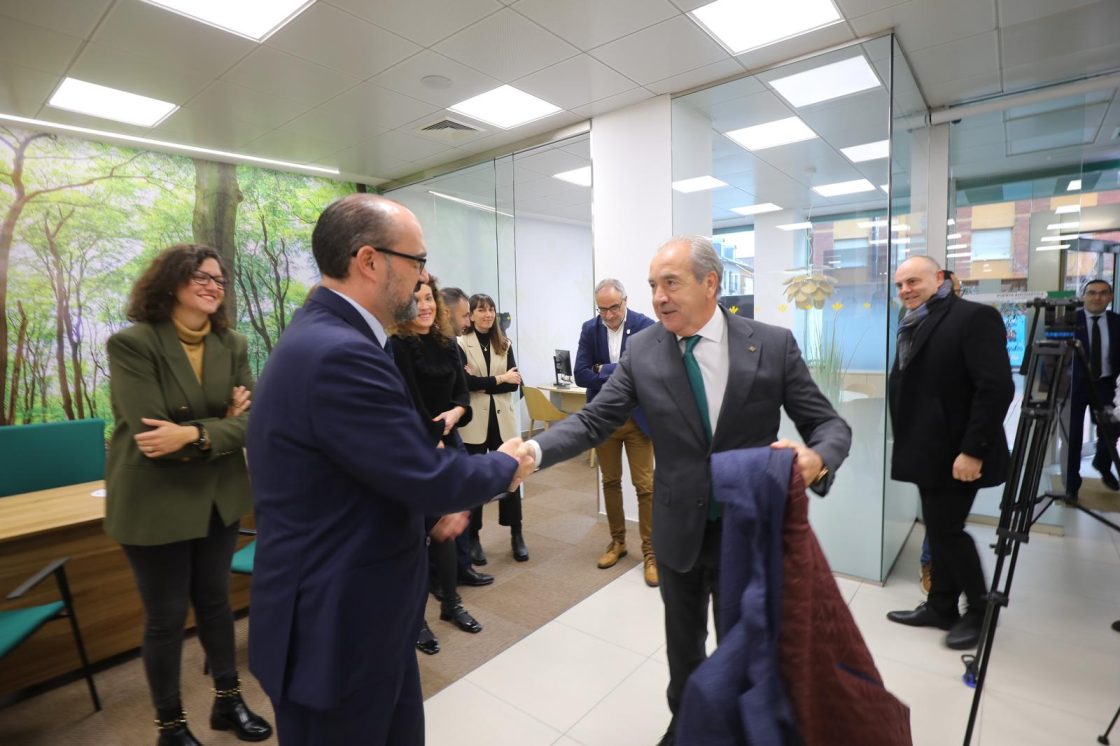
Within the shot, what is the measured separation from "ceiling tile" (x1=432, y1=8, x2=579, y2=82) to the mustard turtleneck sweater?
6.75 ft

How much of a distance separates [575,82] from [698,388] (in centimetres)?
279

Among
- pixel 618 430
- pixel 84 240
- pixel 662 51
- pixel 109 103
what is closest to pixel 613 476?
pixel 618 430

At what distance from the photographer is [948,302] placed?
2580mm

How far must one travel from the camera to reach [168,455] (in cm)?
180

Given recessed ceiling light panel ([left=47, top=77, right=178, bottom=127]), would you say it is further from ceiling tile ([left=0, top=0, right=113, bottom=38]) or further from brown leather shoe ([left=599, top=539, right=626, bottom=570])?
brown leather shoe ([left=599, top=539, right=626, bottom=570])

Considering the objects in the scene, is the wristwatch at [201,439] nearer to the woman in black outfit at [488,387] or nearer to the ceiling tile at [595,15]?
the woman in black outfit at [488,387]

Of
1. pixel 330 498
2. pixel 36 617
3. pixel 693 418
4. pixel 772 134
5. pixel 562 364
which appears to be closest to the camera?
pixel 330 498

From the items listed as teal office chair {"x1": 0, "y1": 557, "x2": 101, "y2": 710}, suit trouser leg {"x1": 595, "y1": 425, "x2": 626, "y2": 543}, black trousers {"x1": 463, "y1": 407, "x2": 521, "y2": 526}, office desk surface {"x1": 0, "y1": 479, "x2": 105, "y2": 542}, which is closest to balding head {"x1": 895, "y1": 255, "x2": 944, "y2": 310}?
suit trouser leg {"x1": 595, "y1": 425, "x2": 626, "y2": 543}

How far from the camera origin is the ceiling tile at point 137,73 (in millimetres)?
3094

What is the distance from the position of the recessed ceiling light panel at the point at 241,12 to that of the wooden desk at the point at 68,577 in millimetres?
2371

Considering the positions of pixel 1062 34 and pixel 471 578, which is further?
pixel 471 578

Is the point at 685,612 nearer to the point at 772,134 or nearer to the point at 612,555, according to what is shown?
the point at 612,555

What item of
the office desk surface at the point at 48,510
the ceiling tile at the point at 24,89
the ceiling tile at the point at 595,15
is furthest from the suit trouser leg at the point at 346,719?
the ceiling tile at the point at 24,89

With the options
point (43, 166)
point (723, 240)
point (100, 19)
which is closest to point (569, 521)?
point (723, 240)
